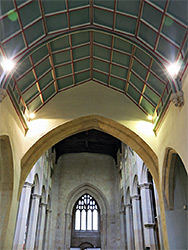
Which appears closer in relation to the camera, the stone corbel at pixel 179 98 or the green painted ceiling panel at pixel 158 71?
the stone corbel at pixel 179 98

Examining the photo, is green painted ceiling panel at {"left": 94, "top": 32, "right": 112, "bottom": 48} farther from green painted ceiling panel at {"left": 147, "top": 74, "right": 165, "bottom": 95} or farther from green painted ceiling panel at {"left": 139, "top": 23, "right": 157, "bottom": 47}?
green painted ceiling panel at {"left": 147, "top": 74, "right": 165, "bottom": 95}

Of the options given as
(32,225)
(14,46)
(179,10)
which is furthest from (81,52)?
(32,225)

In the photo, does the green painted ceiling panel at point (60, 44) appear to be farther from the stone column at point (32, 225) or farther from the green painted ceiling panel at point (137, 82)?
the stone column at point (32, 225)

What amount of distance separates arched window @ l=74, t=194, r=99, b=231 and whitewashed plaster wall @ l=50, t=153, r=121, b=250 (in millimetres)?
2652

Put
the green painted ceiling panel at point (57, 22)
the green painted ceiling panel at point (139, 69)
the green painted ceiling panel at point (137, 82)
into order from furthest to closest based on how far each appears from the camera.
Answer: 1. the green painted ceiling panel at point (137, 82)
2. the green painted ceiling panel at point (139, 69)
3. the green painted ceiling panel at point (57, 22)

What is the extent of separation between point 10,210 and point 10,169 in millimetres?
1514

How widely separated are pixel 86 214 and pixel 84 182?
3.69m

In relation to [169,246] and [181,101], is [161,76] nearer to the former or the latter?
[181,101]

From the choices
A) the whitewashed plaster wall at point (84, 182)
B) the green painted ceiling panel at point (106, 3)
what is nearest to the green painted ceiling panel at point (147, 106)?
the green painted ceiling panel at point (106, 3)

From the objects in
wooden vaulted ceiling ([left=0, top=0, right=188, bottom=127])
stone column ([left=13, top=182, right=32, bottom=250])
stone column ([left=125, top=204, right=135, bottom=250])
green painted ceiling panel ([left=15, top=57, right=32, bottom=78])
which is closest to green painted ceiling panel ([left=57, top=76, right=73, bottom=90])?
wooden vaulted ceiling ([left=0, top=0, right=188, bottom=127])

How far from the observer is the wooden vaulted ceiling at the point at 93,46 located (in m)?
7.54

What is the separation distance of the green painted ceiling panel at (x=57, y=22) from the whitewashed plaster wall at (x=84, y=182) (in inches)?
688

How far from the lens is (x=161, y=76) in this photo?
9.31 m

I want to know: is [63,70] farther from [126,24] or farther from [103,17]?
[126,24]
